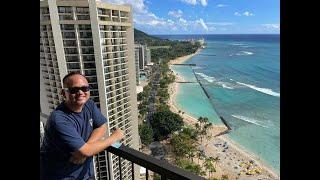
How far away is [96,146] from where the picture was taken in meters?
1.54

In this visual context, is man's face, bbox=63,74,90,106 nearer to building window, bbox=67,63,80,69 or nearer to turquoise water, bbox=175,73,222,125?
building window, bbox=67,63,80,69

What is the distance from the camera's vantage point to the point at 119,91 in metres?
18.1

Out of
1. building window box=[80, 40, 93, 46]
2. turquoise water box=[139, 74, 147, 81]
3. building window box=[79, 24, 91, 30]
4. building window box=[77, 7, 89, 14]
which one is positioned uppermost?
building window box=[77, 7, 89, 14]

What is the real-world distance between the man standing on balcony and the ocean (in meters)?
15.4

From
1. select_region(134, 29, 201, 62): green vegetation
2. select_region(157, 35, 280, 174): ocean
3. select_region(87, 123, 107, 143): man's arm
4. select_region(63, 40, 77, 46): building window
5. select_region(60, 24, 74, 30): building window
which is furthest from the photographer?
select_region(134, 29, 201, 62): green vegetation

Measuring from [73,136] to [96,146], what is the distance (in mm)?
108

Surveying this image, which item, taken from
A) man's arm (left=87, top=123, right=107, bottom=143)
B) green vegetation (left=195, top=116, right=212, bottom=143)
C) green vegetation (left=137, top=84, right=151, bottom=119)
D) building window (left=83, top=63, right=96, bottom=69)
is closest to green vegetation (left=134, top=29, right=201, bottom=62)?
green vegetation (left=137, top=84, right=151, bottom=119)

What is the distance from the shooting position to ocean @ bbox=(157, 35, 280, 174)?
2828 centimetres

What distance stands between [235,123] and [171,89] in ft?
48.5

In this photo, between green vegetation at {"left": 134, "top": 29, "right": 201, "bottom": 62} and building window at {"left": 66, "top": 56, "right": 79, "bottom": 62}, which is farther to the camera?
green vegetation at {"left": 134, "top": 29, "right": 201, "bottom": 62}

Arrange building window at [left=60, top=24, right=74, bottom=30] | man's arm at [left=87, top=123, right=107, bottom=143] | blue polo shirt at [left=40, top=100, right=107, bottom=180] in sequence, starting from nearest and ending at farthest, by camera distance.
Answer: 1. blue polo shirt at [left=40, top=100, right=107, bottom=180]
2. man's arm at [left=87, top=123, right=107, bottom=143]
3. building window at [left=60, top=24, right=74, bottom=30]

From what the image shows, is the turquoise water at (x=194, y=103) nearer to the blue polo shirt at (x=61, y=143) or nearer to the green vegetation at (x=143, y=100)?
the green vegetation at (x=143, y=100)

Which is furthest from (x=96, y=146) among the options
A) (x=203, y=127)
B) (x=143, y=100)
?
(x=143, y=100)
